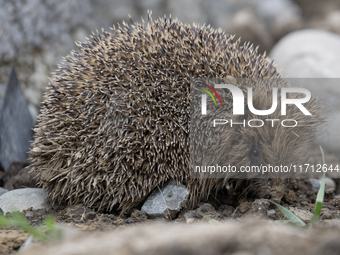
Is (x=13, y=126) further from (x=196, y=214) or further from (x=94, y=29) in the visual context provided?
(x=94, y=29)

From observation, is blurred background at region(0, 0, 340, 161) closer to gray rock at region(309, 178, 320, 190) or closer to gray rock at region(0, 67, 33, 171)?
gray rock at region(0, 67, 33, 171)

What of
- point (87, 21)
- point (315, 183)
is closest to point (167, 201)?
point (315, 183)

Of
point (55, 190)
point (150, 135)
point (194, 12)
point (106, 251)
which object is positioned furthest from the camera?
point (194, 12)

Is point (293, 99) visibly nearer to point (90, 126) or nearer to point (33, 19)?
point (90, 126)

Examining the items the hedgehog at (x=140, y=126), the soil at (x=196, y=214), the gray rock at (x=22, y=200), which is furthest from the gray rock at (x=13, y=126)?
the hedgehog at (x=140, y=126)

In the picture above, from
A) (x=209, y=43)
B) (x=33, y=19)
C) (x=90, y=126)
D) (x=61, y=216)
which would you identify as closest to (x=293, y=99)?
(x=209, y=43)

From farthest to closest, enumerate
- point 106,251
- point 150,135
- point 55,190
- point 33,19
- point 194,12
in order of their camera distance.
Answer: point 194,12 → point 33,19 → point 55,190 → point 150,135 → point 106,251
